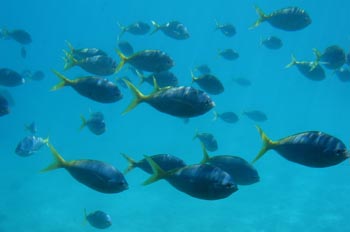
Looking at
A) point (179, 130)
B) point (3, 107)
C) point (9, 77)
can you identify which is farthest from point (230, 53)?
point (179, 130)

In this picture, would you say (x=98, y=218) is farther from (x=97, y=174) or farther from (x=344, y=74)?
(x=344, y=74)

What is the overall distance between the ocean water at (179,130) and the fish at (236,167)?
2.35 metres

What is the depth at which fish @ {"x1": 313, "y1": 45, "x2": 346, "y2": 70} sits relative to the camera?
8.16 meters

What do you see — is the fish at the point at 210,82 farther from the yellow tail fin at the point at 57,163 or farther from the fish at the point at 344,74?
the fish at the point at 344,74

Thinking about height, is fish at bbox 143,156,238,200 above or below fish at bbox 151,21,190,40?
below

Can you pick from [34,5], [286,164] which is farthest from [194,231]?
[34,5]

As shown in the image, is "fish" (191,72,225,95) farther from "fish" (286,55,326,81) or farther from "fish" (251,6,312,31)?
"fish" (286,55,326,81)

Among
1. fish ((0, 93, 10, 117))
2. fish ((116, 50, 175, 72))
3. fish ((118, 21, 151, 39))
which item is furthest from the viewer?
fish ((118, 21, 151, 39))

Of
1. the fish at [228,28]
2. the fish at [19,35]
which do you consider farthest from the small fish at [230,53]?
the fish at [19,35]

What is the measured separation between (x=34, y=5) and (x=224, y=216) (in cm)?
12577

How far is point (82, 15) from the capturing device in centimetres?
13512

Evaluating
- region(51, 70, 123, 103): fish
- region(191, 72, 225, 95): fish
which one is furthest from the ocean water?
region(191, 72, 225, 95): fish

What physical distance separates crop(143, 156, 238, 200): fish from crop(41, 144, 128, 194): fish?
1.47 ft

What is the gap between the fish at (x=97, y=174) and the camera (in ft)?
13.7
